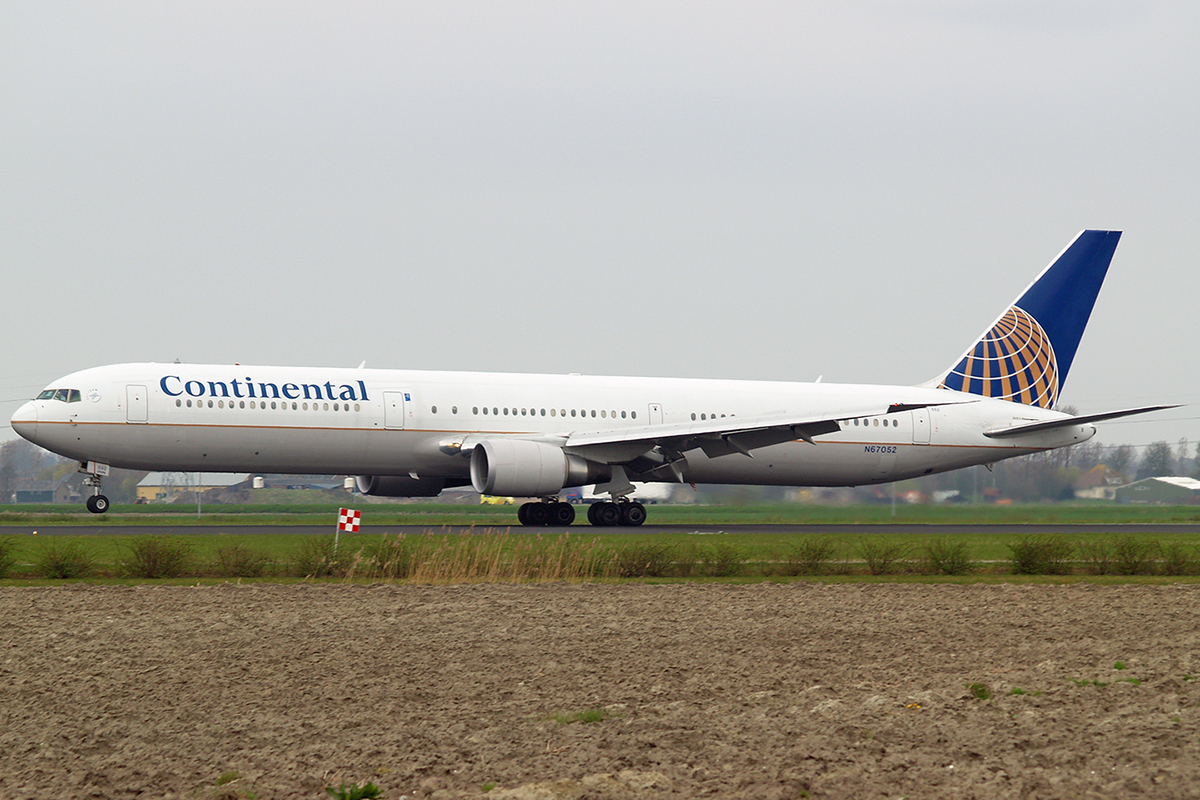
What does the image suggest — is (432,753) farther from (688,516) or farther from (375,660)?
(688,516)

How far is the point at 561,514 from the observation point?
3209 cm

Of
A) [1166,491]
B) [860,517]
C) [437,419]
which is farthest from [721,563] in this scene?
[1166,491]

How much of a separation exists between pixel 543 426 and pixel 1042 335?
1705 centimetres

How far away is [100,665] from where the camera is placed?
34.8 feet

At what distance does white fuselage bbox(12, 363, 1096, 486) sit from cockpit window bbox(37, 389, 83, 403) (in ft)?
0.34

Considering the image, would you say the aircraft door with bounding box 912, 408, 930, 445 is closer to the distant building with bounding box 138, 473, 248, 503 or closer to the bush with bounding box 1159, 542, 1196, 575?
the bush with bounding box 1159, 542, 1196, 575

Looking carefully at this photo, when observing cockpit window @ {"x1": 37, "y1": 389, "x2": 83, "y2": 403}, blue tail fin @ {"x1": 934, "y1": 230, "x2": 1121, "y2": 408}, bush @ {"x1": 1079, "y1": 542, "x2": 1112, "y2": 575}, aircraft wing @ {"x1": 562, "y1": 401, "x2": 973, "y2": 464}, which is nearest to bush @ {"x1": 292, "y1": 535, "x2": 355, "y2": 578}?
bush @ {"x1": 1079, "y1": 542, "x2": 1112, "y2": 575}

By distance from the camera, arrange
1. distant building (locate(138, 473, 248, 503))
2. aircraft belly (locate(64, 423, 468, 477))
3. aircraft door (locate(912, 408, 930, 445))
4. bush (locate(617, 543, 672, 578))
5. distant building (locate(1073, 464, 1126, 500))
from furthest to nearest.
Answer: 1. distant building (locate(138, 473, 248, 503))
2. distant building (locate(1073, 464, 1126, 500))
3. aircraft door (locate(912, 408, 930, 445))
4. aircraft belly (locate(64, 423, 468, 477))
5. bush (locate(617, 543, 672, 578))

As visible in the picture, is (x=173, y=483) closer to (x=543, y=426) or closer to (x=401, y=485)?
(x=401, y=485)

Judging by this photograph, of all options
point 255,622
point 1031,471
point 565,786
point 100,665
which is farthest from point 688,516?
point 565,786

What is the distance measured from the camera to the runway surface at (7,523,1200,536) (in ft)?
87.5

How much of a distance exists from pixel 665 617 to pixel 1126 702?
5.83m

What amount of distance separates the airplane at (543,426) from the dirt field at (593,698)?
14660 mm

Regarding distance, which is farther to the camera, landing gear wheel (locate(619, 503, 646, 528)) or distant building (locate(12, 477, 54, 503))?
distant building (locate(12, 477, 54, 503))
